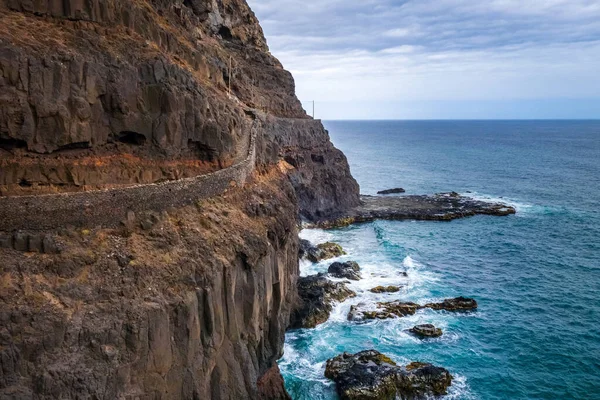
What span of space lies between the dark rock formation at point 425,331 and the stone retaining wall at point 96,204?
882 inches

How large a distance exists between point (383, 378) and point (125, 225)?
67.0 ft

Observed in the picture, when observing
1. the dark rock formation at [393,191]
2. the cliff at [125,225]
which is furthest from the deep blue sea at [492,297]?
the dark rock formation at [393,191]

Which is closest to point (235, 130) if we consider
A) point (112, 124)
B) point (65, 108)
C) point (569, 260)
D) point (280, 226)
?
point (280, 226)

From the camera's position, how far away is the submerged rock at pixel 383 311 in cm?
4528

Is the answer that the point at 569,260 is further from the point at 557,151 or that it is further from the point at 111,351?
the point at 557,151

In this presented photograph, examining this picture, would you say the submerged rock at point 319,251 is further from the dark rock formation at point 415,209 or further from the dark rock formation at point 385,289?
the dark rock formation at point 415,209

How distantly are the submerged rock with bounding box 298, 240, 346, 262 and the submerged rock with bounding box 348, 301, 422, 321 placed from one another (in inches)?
551

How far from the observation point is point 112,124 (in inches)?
1136

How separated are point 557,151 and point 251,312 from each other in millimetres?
177403

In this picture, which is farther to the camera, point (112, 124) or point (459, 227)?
point (459, 227)

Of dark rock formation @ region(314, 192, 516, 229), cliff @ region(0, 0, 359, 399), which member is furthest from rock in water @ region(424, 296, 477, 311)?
dark rock formation @ region(314, 192, 516, 229)

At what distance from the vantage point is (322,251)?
2434 inches

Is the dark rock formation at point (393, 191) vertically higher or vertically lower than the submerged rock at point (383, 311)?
higher

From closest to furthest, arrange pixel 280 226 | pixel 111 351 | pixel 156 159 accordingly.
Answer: pixel 111 351 < pixel 156 159 < pixel 280 226
